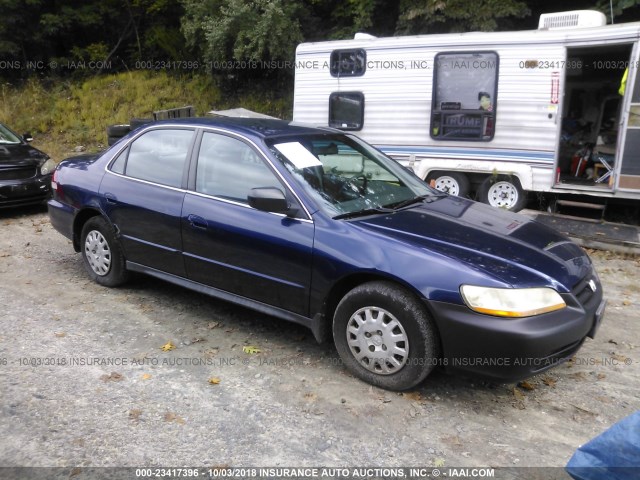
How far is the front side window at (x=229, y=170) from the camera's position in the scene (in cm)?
423

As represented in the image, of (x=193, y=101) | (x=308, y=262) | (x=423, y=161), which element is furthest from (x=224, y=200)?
(x=193, y=101)

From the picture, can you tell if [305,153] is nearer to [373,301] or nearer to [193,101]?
[373,301]

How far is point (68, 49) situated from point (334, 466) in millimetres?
20209

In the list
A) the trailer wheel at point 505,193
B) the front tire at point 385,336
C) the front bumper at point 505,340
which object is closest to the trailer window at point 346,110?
the trailer wheel at point 505,193

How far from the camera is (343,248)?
3.71 m

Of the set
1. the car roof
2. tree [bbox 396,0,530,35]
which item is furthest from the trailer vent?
the car roof

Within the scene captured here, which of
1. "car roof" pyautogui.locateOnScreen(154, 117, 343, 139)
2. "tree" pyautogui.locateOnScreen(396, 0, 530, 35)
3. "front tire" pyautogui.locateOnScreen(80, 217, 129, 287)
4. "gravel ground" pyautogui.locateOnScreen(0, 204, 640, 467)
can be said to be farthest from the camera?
"tree" pyautogui.locateOnScreen(396, 0, 530, 35)

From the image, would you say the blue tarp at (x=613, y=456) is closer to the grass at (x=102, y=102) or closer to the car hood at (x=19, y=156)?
the car hood at (x=19, y=156)

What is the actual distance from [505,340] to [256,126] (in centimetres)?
259

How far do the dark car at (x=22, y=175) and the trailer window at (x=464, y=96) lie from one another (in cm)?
604

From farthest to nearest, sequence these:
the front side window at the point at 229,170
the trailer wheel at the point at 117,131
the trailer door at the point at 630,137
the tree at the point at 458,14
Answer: the tree at the point at 458,14 < the trailer wheel at the point at 117,131 < the trailer door at the point at 630,137 < the front side window at the point at 229,170

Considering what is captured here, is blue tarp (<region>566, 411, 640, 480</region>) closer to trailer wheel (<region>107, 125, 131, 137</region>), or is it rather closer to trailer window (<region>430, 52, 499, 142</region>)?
trailer window (<region>430, 52, 499, 142</region>)

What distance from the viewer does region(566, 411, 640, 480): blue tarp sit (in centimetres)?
201

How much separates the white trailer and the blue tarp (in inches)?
264
